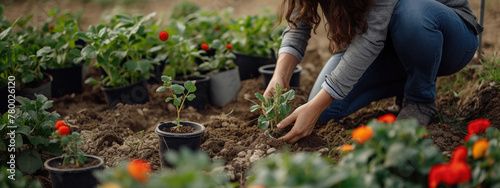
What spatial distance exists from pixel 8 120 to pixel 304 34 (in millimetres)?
1468

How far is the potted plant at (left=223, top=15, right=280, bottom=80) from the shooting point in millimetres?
3427

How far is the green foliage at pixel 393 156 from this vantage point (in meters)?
1.21

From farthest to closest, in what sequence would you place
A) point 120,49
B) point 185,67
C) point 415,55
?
point 185,67 < point 120,49 < point 415,55

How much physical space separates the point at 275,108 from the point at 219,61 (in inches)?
47.1

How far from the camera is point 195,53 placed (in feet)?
9.71

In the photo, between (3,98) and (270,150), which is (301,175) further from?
(3,98)

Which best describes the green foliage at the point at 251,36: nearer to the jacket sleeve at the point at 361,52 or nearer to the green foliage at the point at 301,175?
the jacket sleeve at the point at 361,52

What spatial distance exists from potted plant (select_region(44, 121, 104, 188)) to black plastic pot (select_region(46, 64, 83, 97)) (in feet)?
4.88

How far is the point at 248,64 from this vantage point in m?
3.53

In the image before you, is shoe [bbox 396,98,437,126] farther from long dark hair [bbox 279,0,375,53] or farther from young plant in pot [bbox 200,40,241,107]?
young plant in pot [bbox 200,40,241,107]

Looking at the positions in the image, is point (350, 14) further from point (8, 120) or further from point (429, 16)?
point (8, 120)

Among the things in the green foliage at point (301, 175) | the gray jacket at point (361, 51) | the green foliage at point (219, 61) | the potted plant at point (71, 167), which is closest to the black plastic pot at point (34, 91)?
the green foliage at point (219, 61)

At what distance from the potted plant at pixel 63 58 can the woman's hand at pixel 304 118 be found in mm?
1433

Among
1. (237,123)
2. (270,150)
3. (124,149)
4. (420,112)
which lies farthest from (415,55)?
(124,149)
